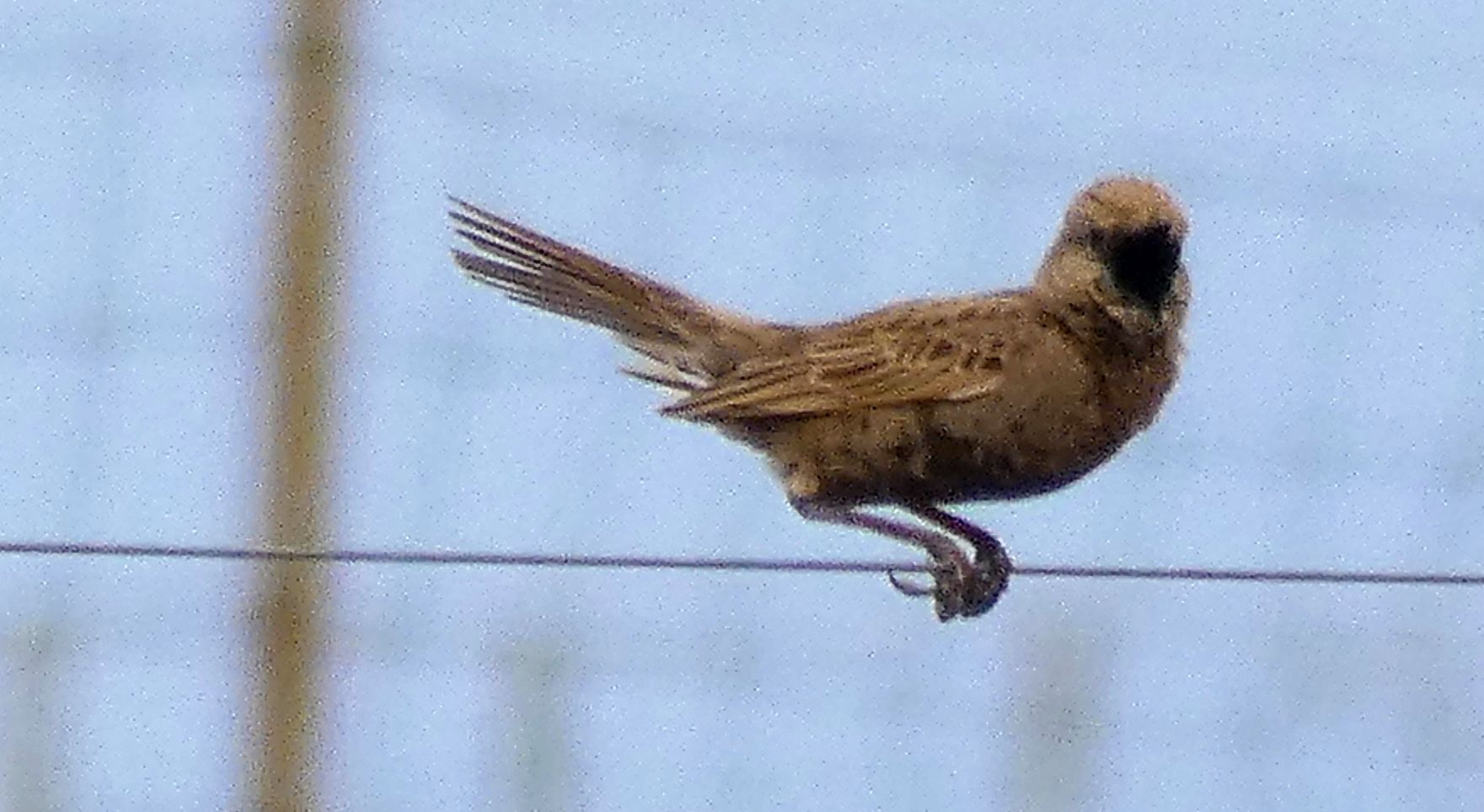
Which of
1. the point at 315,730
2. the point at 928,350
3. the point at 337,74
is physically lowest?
the point at 315,730

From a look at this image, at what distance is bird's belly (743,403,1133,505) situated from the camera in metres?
6.42

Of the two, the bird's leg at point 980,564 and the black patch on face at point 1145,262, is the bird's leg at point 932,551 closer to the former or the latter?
the bird's leg at point 980,564

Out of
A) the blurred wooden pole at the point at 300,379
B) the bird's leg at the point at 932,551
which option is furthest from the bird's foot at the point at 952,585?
the blurred wooden pole at the point at 300,379

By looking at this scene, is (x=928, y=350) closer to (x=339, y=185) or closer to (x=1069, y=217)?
(x=1069, y=217)

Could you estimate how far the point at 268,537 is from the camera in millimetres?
7617

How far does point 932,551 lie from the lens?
6629mm

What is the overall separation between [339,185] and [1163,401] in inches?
65.2

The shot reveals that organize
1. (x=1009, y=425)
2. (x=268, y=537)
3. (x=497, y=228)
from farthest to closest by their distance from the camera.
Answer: (x=268, y=537), (x=497, y=228), (x=1009, y=425)

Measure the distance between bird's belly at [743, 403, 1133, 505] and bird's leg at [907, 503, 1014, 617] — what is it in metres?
0.06

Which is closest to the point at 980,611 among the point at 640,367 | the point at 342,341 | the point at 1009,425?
the point at 1009,425

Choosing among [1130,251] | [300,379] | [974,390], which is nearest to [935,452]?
[974,390]

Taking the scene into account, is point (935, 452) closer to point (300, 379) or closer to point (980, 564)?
point (980, 564)

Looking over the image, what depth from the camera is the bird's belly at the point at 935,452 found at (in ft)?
21.1

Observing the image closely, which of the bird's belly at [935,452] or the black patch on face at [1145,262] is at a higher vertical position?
the black patch on face at [1145,262]
